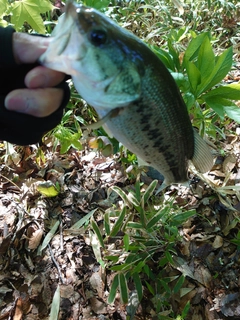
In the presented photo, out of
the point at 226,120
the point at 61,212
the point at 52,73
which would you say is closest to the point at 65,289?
the point at 61,212

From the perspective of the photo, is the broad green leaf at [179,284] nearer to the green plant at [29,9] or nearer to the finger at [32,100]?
the finger at [32,100]

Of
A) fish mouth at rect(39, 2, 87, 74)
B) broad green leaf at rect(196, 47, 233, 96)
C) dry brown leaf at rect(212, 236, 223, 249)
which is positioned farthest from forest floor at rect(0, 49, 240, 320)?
fish mouth at rect(39, 2, 87, 74)

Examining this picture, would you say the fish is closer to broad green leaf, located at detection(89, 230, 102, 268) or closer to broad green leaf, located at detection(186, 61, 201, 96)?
broad green leaf, located at detection(186, 61, 201, 96)

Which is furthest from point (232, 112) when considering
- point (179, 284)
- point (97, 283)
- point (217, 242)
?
point (97, 283)

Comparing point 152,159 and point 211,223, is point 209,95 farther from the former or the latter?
point 211,223

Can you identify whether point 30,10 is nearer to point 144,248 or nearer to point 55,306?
point 144,248
